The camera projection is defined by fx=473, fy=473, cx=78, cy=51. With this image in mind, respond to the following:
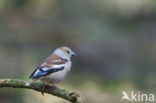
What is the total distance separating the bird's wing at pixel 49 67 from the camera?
3932 mm

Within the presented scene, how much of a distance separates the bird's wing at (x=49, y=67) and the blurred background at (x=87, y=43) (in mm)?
452

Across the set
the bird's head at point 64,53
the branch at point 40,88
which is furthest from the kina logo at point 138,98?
the branch at point 40,88

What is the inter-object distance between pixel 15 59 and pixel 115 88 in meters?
2.73

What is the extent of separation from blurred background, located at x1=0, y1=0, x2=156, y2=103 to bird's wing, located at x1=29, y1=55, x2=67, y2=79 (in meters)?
0.45

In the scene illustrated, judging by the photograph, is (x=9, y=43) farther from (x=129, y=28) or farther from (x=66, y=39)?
(x=129, y=28)

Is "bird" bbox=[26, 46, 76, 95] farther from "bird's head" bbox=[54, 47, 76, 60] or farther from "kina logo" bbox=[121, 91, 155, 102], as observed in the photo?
"kina logo" bbox=[121, 91, 155, 102]

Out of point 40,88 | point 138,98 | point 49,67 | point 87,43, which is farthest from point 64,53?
point 87,43

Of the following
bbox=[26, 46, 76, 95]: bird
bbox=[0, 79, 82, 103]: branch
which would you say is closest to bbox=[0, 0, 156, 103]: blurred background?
bbox=[26, 46, 76, 95]: bird

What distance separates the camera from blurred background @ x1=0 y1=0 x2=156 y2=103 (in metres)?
9.69

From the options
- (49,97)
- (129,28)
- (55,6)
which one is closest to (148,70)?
(49,97)

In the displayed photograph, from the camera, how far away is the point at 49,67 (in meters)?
4.11

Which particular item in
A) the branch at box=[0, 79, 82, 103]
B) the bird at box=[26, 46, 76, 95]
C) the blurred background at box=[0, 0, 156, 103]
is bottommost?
the branch at box=[0, 79, 82, 103]

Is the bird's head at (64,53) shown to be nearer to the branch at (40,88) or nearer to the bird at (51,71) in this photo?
the bird at (51,71)

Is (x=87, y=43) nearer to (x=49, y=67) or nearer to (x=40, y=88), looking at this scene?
(x=49, y=67)
